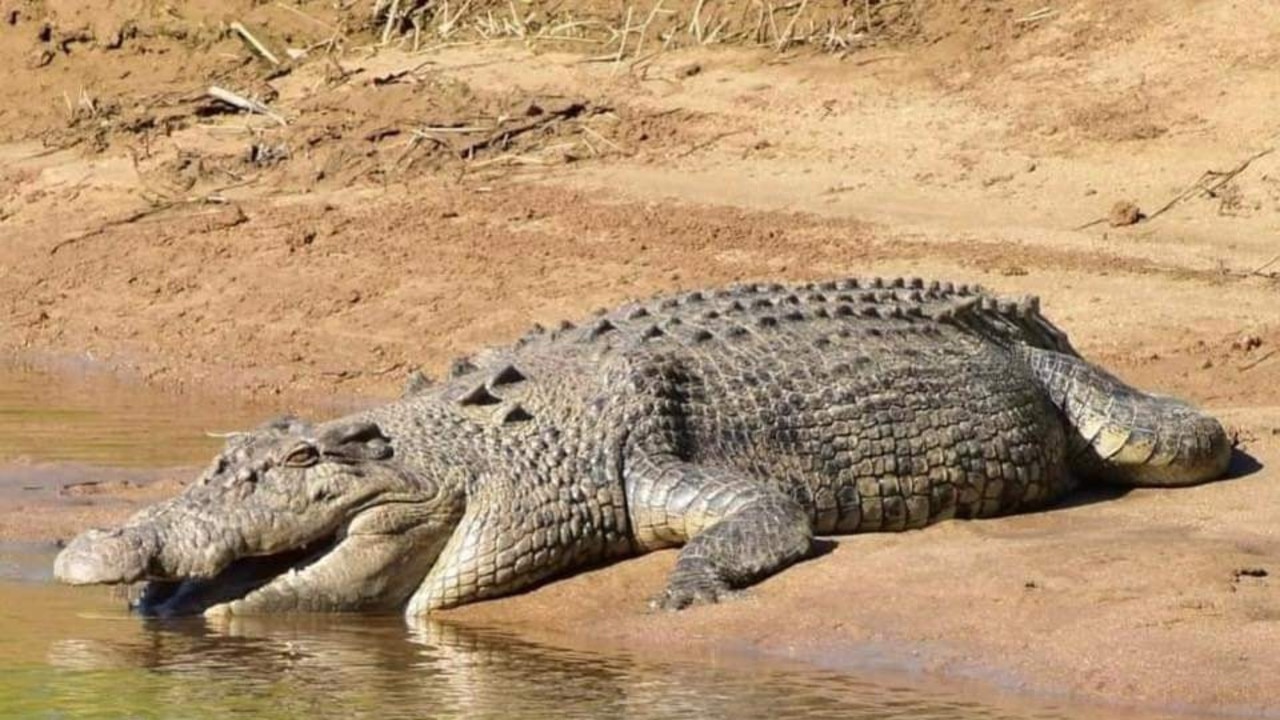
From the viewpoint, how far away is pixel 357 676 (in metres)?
7.50

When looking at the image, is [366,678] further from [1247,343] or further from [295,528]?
[1247,343]

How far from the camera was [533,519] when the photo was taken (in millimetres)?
8328

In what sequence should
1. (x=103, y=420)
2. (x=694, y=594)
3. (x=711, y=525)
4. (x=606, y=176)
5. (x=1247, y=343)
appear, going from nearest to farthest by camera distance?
(x=694, y=594), (x=711, y=525), (x=1247, y=343), (x=103, y=420), (x=606, y=176)

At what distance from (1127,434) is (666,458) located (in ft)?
6.37

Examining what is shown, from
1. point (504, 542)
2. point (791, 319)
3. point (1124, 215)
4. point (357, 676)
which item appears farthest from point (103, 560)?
point (1124, 215)

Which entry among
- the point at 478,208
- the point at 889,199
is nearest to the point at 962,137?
the point at 889,199

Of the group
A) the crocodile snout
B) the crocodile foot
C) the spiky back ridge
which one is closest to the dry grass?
the spiky back ridge

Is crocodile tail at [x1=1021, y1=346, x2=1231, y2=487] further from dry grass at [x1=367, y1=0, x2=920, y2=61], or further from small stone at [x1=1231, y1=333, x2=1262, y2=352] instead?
dry grass at [x1=367, y1=0, x2=920, y2=61]

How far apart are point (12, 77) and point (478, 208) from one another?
4499 mm

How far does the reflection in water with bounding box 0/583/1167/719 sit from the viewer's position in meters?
7.04

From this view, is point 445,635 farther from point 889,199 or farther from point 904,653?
point 889,199

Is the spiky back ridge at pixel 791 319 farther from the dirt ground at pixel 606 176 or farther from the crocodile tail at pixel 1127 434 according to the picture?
the dirt ground at pixel 606 176

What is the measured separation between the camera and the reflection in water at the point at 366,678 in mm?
7043

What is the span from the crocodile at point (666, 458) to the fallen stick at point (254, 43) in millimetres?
8114
